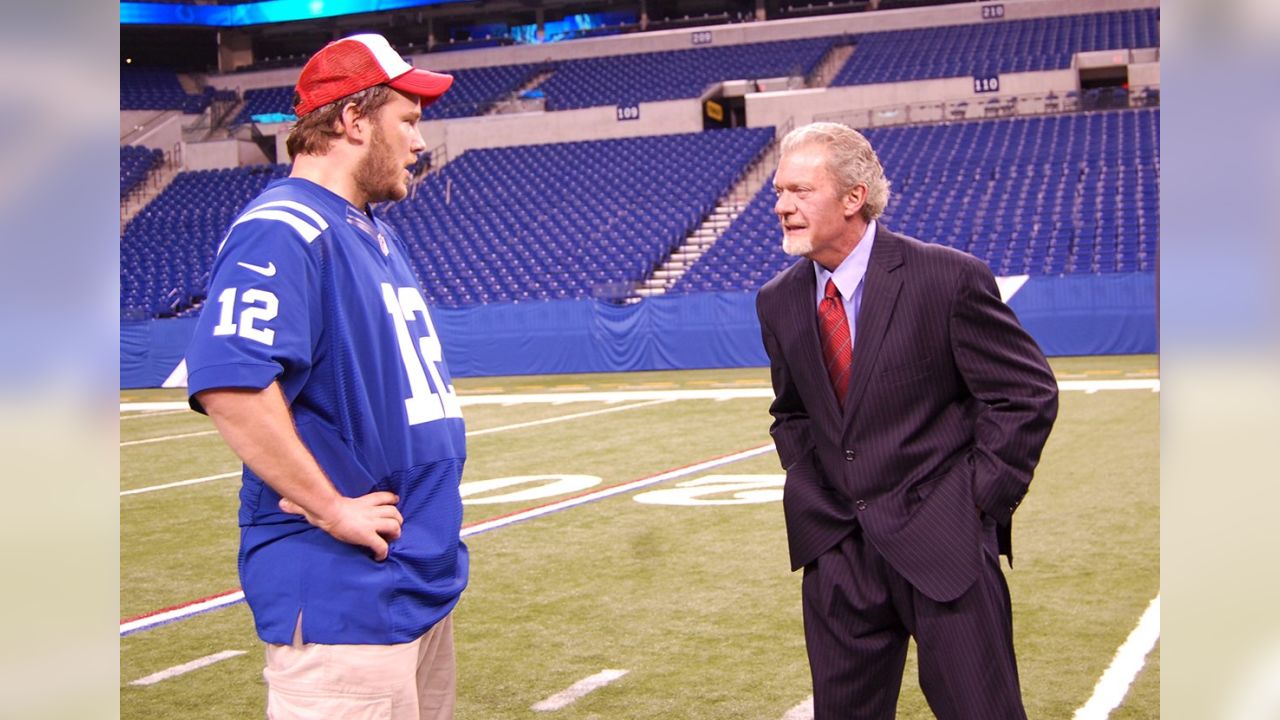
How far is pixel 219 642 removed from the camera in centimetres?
548

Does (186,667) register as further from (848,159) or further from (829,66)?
(829,66)

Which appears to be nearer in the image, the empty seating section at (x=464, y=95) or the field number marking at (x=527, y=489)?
the field number marking at (x=527, y=489)

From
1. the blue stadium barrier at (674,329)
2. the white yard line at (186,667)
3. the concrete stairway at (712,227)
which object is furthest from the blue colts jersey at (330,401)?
the concrete stairway at (712,227)

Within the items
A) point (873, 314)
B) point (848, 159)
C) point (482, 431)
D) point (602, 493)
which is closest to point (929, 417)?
point (873, 314)

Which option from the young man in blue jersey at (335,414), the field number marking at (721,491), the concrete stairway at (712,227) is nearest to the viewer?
the young man in blue jersey at (335,414)

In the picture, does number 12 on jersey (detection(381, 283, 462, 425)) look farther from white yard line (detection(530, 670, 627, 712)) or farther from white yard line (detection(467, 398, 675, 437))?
white yard line (detection(467, 398, 675, 437))

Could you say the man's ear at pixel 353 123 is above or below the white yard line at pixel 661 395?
above

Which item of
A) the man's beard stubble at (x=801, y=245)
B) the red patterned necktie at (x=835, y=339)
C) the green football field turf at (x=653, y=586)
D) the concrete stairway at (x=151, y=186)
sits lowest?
the green football field turf at (x=653, y=586)

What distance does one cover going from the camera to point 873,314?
2869 millimetres

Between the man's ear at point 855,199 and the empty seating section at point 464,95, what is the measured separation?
35012 millimetres

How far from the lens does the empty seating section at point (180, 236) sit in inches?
1198

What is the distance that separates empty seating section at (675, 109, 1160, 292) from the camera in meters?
24.1

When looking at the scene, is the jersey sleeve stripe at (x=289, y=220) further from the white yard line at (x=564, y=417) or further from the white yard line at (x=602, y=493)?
the white yard line at (x=564, y=417)
